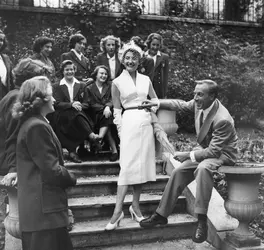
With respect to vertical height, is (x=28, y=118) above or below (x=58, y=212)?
above

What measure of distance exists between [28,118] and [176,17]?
32.4 feet

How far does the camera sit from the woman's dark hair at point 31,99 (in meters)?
2.98

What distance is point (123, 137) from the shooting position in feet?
14.9

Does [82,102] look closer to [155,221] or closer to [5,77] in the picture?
[5,77]

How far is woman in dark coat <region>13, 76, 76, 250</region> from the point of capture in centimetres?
290

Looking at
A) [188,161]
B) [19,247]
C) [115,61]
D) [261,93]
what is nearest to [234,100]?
[261,93]

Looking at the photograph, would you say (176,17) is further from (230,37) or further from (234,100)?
(234,100)

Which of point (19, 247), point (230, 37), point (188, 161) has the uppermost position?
point (230, 37)

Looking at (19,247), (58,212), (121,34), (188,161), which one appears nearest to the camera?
(58,212)

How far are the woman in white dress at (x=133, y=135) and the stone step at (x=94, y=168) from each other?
1.04 metres

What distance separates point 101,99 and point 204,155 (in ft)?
8.16

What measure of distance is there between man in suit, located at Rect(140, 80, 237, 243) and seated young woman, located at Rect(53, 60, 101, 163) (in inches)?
69.2

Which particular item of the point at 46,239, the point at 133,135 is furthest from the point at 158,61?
the point at 46,239

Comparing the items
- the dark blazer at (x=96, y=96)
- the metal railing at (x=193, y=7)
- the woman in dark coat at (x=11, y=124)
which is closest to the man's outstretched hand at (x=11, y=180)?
the woman in dark coat at (x=11, y=124)
